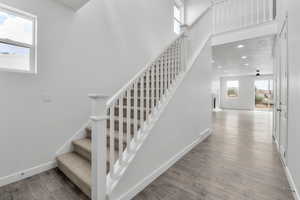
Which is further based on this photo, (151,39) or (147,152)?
(151,39)

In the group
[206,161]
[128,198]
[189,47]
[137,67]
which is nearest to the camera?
[128,198]

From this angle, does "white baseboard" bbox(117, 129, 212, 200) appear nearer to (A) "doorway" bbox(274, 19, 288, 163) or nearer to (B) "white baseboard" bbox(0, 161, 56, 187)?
(B) "white baseboard" bbox(0, 161, 56, 187)

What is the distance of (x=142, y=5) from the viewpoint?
379 cm

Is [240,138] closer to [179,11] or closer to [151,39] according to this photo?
[151,39]

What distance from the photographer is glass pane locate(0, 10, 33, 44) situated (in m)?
1.88

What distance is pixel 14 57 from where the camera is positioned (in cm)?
196

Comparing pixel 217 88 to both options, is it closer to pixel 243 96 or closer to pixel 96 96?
pixel 243 96

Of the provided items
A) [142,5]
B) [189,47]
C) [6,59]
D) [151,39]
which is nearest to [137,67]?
[151,39]

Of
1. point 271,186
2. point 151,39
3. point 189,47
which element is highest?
point 151,39

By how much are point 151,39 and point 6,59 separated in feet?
10.6

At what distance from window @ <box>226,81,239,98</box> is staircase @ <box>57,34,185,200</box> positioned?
11.3 metres

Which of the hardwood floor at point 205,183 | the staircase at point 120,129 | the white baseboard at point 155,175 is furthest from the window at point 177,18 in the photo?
the hardwood floor at point 205,183

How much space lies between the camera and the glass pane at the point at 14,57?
1.87 metres

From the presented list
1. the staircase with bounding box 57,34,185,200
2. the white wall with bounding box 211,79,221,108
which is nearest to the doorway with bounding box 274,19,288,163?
the staircase with bounding box 57,34,185,200
